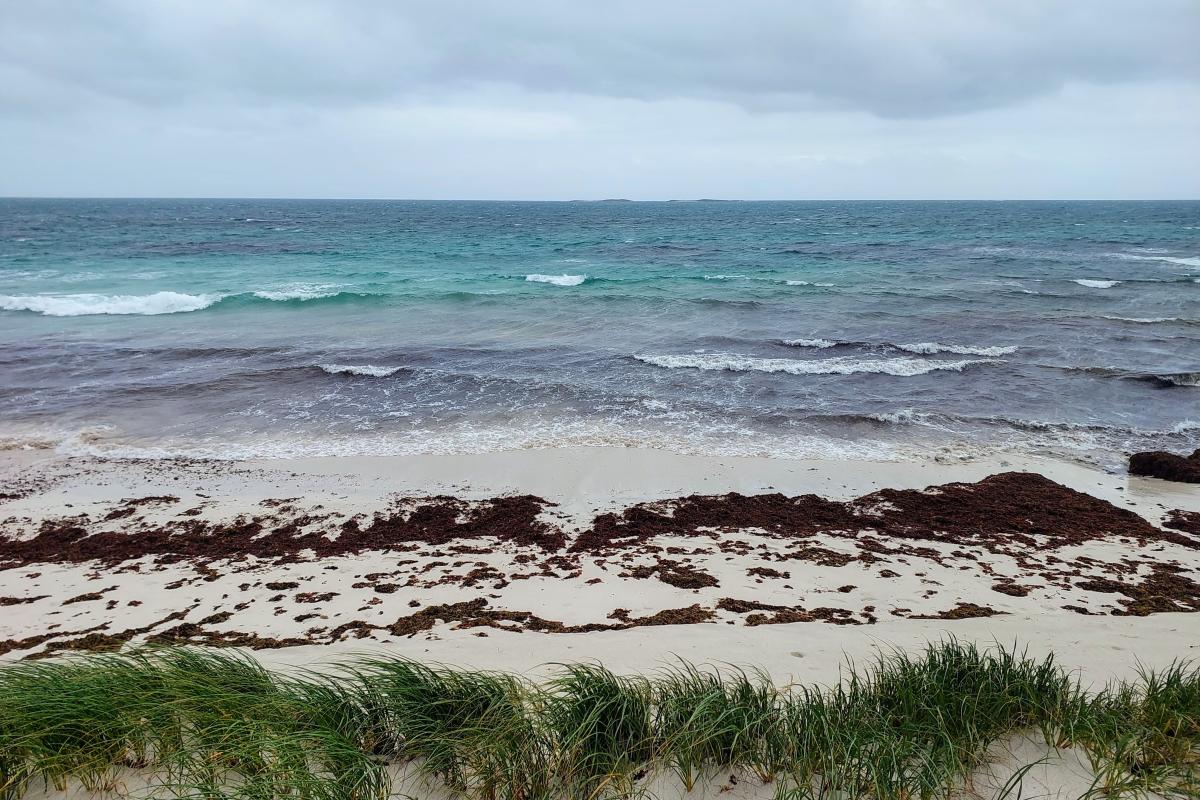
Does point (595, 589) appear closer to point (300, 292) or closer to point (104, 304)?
point (300, 292)

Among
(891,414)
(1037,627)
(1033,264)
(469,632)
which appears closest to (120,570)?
(469,632)

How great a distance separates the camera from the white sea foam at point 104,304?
75.8 ft

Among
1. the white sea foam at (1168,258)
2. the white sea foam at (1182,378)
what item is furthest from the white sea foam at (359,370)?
the white sea foam at (1168,258)

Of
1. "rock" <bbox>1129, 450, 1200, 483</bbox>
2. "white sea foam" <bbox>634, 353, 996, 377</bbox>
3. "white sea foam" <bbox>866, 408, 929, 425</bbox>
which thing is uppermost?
"white sea foam" <bbox>634, 353, 996, 377</bbox>

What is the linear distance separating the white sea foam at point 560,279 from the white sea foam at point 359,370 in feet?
51.7

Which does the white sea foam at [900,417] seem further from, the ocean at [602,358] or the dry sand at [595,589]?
the dry sand at [595,589]

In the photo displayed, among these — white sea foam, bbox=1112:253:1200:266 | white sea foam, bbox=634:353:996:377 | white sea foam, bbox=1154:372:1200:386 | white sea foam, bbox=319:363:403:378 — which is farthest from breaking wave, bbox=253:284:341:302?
white sea foam, bbox=1112:253:1200:266

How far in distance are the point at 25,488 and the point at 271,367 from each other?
23.8ft

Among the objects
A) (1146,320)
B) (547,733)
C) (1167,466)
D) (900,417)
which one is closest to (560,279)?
(900,417)

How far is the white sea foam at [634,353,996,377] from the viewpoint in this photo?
50.3 feet

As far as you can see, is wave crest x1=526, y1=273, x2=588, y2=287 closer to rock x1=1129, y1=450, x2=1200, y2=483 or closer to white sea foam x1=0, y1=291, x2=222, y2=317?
white sea foam x1=0, y1=291, x2=222, y2=317

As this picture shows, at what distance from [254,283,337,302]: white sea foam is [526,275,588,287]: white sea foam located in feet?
30.2

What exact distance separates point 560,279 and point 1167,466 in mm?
25759

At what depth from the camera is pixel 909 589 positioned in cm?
601
